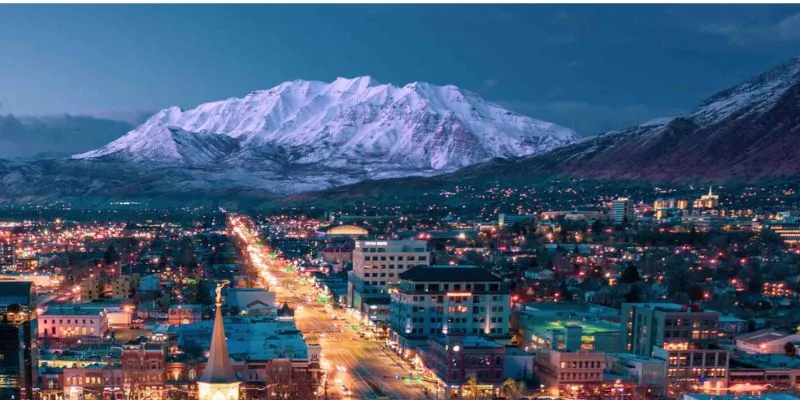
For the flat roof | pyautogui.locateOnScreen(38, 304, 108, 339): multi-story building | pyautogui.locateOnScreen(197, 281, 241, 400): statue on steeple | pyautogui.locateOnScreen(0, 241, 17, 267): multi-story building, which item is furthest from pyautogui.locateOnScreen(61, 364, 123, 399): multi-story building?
pyautogui.locateOnScreen(0, 241, 17, 267): multi-story building

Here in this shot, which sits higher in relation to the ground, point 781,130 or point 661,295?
point 781,130

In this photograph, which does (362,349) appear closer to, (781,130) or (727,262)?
(727,262)

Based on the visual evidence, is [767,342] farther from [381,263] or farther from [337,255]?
[337,255]

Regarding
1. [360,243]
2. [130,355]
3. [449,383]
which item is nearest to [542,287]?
[360,243]

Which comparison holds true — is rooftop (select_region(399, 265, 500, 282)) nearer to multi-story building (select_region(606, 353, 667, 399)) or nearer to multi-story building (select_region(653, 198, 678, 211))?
multi-story building (select_region(606, 353, 667, 399))

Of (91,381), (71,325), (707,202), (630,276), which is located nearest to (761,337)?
(630,276)

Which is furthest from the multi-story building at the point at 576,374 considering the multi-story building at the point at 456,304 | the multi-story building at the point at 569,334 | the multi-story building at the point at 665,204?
the multi-story building at the point at 665,204

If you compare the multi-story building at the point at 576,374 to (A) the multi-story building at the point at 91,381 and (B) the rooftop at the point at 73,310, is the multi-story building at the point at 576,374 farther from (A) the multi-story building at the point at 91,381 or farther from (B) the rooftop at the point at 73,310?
(B) the rooftop at the point at 73,310
